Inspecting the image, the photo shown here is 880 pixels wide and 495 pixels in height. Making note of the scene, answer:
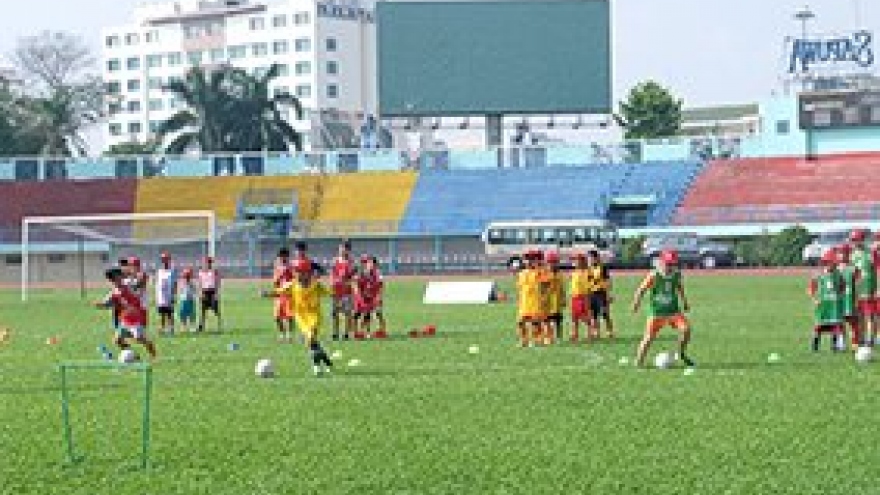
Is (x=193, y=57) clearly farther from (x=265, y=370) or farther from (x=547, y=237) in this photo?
(x=265, y=370)

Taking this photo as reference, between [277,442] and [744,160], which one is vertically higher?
[744,160]

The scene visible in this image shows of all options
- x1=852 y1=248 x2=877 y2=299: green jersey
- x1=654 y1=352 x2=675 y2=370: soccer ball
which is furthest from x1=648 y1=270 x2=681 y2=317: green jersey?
x1=852 y1=248 x2=877 y2=299: green jersey

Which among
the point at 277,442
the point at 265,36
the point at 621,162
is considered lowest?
the point at 277,442

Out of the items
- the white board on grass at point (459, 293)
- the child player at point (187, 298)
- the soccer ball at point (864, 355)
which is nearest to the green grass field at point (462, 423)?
the soccer ball at point (864, 355)

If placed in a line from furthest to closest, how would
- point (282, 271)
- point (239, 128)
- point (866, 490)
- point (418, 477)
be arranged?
1. point (239, 128)
2. point (282, 271)
3. point (418, 477)
4. point (866, 490)

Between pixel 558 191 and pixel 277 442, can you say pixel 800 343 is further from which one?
pixel 558 191

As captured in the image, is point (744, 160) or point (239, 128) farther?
point (239, 128)

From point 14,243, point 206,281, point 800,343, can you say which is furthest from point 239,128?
point 800,343

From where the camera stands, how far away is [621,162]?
86188 mm

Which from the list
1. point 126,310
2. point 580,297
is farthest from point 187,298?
point 126,310

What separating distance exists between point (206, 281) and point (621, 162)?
5191 cm

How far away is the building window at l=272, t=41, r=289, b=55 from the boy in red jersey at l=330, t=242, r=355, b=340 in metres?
127

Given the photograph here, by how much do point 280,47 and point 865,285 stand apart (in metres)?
136

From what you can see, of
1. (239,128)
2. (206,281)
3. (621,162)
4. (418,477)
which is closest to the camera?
(418,477)
